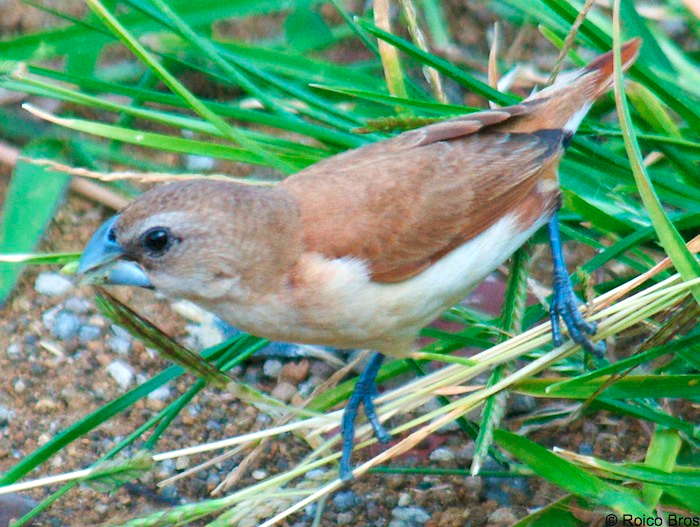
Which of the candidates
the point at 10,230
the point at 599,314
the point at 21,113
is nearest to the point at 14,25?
the point at 21,113

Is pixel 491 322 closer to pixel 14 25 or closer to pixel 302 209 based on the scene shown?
pixel 302 209

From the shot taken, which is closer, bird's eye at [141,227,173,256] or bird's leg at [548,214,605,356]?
bird's eye at [141,227,173,256]

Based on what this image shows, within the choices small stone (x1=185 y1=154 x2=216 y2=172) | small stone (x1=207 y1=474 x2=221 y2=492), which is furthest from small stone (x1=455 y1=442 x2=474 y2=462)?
small stone (x1=185 y1=154 x2=216 y2=172)

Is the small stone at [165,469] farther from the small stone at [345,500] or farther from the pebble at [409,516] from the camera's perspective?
the pebble at [409,516]

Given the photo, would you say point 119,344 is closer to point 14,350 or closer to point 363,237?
point 14,350

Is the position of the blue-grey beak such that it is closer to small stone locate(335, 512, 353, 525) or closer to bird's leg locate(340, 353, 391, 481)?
Result: bird's leg locate(340, 353, 391, 481)

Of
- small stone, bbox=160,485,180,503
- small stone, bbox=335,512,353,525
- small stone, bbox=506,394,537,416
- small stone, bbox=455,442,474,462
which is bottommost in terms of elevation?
small stone, bbox=335,512,353,525

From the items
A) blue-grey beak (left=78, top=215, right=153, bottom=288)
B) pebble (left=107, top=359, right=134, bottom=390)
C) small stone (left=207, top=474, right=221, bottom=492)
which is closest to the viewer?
blue-grey beak (left=78, top=215, right=153, bottom=288)

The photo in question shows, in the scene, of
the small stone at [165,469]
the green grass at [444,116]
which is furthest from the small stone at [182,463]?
the green grass at [444,116]

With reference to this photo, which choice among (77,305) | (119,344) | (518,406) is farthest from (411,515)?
(77,305)
